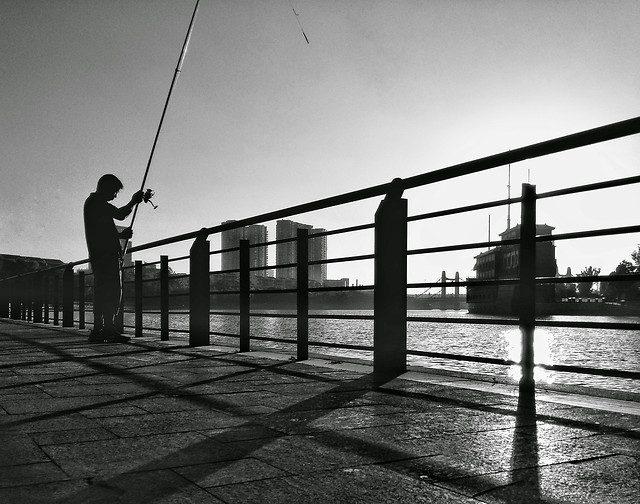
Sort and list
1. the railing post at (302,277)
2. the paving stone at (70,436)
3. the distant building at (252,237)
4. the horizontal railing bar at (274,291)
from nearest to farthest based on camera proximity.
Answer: the paving stone at (70,436) → the railing post at (302,277) → the horizontal railing bar at (274,291) → the distant building at (252,237)

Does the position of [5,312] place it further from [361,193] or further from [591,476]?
[591,476]

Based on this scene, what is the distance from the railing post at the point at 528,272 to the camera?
294cm

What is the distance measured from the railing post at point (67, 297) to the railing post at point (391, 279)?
7.77 meters

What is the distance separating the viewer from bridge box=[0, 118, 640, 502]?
1.45 meters

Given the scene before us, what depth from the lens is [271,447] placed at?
1785mm

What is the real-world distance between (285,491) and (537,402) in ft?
4.91

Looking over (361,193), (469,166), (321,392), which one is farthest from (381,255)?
(321,392)

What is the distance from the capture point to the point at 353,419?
7.27 ft

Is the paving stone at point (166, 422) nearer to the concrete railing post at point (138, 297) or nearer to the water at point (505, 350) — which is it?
the water at point (505, 350)

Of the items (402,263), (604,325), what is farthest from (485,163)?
(604,325)

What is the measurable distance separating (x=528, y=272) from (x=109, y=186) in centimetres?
475

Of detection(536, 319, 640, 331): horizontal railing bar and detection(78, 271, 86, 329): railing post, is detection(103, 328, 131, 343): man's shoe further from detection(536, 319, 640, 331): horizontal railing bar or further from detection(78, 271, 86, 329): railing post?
detection(536, 319, 640, 331): horizontal railing bar

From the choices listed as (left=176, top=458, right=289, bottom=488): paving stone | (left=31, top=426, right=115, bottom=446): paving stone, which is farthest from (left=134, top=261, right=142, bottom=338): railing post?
(left=176, top=458, right=289, bottom=488): paving stone

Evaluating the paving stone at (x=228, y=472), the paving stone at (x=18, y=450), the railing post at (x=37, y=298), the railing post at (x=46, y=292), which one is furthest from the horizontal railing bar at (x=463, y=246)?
the railing post at (x=37, y=298)
